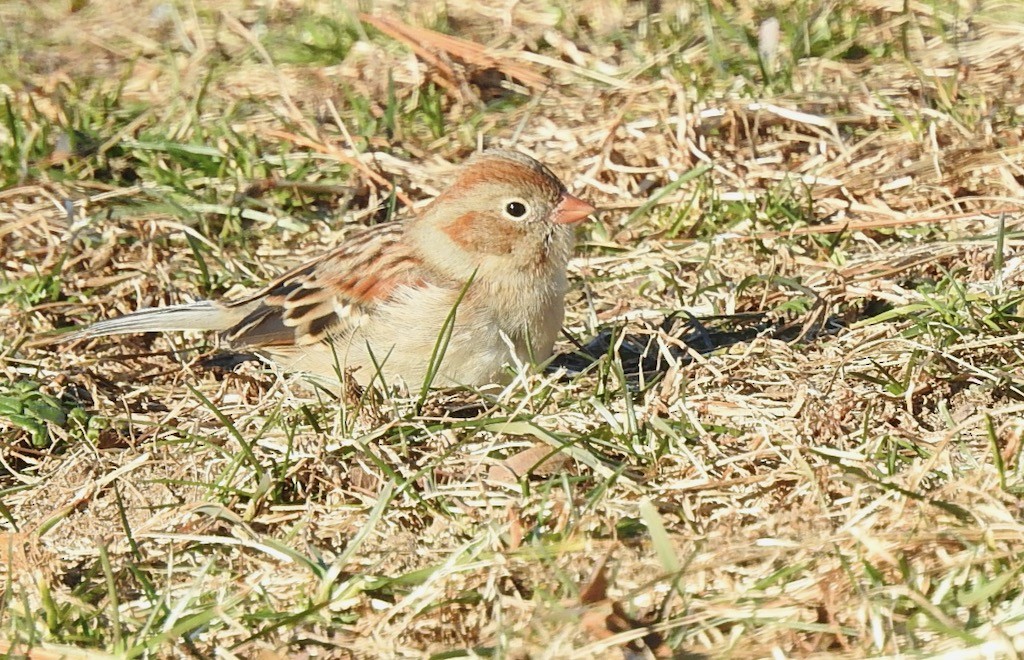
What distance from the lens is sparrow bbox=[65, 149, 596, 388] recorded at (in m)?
4.35

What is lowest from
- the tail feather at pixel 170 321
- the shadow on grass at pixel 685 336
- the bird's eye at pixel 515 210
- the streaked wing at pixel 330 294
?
the shadow on grass at pixel 685 336

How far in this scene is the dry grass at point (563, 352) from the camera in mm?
3121

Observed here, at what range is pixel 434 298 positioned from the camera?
4492 millimetres

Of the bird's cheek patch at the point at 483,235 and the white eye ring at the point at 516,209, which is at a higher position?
the white eye ring at the point at 516,209

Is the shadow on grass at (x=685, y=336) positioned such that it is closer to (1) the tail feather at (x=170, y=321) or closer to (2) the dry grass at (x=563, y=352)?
(2) the dry grass at (x=563, y=352)

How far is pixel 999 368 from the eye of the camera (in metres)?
4.00

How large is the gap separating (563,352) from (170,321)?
1.33 m

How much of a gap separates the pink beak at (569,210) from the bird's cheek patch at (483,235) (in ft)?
0.44

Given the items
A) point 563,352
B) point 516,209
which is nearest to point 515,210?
point 516,209

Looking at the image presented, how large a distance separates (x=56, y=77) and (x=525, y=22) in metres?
2.14

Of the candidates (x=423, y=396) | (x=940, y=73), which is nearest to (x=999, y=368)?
(x=423, y=396)

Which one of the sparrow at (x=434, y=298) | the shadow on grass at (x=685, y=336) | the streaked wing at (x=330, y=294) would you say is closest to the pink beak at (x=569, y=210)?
the sparrow at (x=434, y=298)

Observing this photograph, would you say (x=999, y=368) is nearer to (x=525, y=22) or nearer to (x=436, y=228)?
(x=436, y=228)

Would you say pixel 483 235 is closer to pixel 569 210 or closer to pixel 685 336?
pixel 569 210
